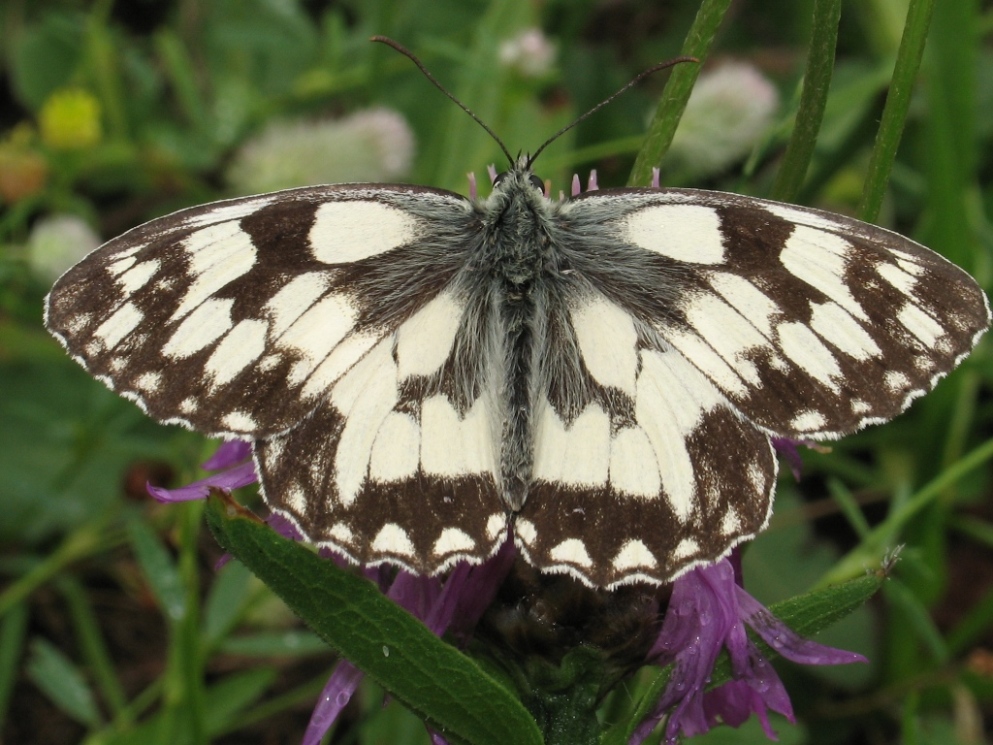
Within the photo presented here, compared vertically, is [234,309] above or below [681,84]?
below

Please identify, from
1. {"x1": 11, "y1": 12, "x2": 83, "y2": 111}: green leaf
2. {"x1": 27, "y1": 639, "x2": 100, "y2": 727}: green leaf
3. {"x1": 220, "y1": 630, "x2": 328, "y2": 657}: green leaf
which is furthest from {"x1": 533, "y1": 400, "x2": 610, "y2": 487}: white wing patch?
{"x1": 11, "y1": 12, "x2": 83, "y2": 111}: green leaf

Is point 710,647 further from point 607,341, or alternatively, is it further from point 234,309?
point 234,309

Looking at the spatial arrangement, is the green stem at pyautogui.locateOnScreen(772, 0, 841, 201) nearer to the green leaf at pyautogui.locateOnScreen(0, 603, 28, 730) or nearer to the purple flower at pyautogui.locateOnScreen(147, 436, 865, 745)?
the purple flower at pyautogui.locateOnScreen(147, 436, 865, 745)

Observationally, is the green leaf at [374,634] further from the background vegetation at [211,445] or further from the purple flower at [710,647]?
the background vegetation at [211,445]

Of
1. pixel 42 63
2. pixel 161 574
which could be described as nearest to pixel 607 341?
pixel 161 574

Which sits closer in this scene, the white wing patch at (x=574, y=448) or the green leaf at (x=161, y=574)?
the white wing patch at (x=574, y=448)

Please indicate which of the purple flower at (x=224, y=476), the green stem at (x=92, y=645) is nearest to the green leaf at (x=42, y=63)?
the green stem at (x=92, y=645)
